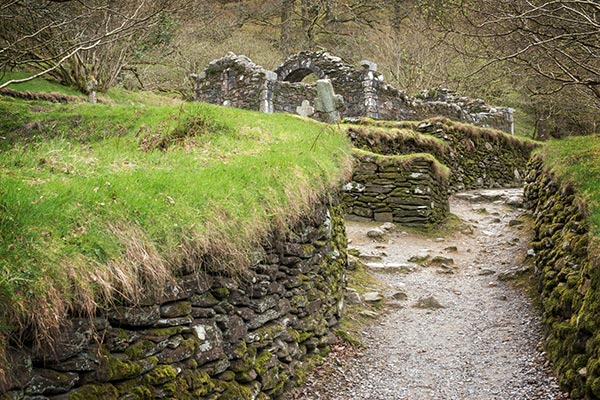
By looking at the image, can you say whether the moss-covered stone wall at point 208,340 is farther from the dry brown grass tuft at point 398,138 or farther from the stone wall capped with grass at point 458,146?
the stone wall capped with grass at point 458,146

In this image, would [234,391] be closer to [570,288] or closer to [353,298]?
[570,288]

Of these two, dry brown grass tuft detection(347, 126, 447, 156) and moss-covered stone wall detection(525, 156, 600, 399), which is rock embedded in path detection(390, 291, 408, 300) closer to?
moss-covered stone wall detection(525, 156, 600, 399)

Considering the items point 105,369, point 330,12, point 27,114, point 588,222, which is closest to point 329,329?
point 588,222

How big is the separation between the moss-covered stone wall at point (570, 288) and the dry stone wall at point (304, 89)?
29.1 feet

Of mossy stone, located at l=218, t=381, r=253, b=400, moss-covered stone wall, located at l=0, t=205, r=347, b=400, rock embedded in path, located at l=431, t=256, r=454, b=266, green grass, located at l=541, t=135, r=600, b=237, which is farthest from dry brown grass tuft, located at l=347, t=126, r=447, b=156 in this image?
mossy stone, located at l=218, t=381, r=253, b=400

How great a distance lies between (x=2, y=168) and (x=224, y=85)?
1325cm

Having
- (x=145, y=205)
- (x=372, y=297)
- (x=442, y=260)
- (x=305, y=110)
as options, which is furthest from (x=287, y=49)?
(x=145, y=205)

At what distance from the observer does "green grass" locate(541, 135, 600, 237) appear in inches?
240

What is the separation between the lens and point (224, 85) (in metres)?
17.4

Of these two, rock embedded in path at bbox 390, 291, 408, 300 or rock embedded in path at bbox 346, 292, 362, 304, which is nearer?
rock embedded in path at bbox 346, 292, 362, 304

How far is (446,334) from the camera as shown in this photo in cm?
707

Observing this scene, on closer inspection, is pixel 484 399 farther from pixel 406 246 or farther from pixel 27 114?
pixel 27 114

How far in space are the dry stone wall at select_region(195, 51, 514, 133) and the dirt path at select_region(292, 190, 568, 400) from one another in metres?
6.62

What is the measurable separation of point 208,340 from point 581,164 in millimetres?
6246
